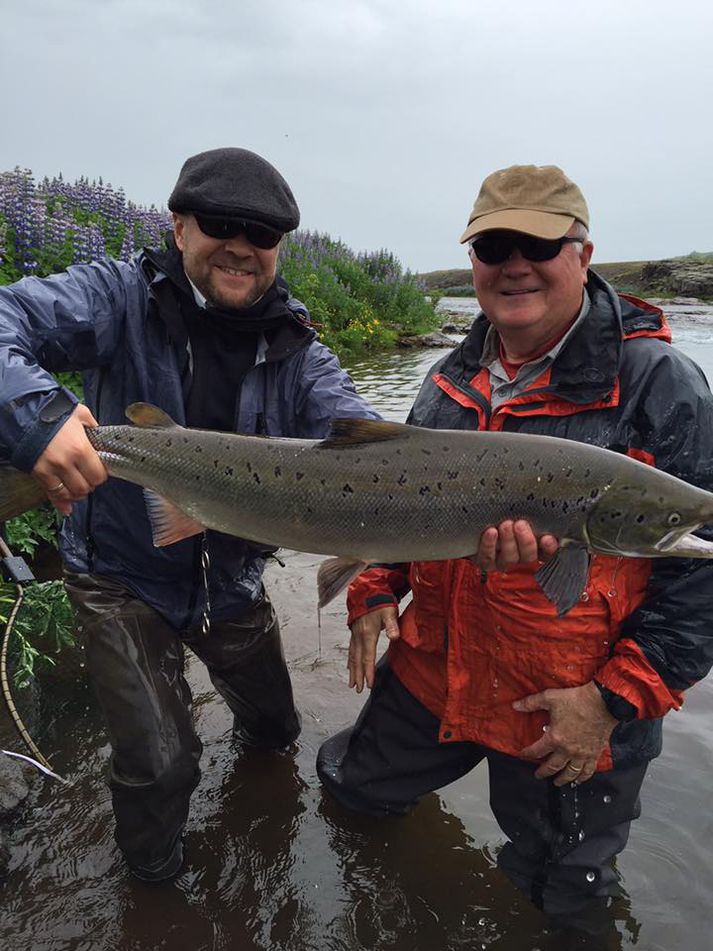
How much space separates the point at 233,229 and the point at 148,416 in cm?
100

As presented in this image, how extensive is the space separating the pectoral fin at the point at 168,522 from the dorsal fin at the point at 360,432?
70 centimetres

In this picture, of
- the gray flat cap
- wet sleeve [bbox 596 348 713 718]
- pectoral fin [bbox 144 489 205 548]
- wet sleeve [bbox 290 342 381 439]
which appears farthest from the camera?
wet sleeve [bbox 290 342 381 439]

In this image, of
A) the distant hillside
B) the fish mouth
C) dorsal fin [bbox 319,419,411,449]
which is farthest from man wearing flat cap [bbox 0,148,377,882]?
the distant hillside

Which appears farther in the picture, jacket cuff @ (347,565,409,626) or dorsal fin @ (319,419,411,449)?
jacket cuff @ (347,565,409,626)

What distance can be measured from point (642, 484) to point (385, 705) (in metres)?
1.77

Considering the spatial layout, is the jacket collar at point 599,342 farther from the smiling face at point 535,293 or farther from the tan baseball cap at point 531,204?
the tan baseball cap at point 531,204

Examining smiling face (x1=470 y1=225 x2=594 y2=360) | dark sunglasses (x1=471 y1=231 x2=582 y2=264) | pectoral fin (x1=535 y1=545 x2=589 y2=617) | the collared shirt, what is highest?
dark sunglasses (x1=471 y1=231 x2=582 y2=264)

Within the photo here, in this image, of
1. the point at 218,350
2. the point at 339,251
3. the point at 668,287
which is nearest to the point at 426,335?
the point at 339,251

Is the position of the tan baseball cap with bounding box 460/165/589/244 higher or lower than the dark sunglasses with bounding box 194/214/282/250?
higher

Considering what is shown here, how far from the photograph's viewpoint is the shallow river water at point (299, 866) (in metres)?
3.08

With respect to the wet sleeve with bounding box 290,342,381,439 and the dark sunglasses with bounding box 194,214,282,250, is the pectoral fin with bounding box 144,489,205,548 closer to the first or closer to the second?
the wet sleeve with bounding box 290,342,381,439

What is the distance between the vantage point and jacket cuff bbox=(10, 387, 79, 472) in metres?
2.63

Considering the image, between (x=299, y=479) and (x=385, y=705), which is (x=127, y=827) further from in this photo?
(x=299, y=479)

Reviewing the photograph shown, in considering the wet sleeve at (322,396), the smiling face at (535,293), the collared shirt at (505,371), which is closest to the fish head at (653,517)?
the collared shirt at (505,371)
